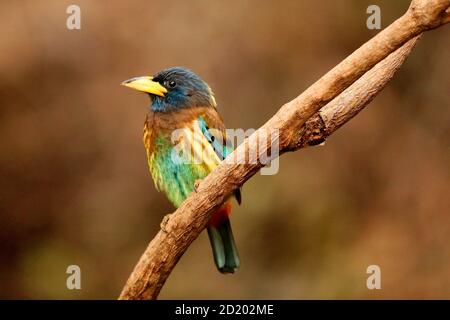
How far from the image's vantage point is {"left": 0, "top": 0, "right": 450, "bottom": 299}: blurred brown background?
6.10 metres

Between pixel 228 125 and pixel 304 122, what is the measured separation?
3033 millimetres

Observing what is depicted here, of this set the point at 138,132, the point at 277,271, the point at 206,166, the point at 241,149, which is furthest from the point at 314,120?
the point at 277,271

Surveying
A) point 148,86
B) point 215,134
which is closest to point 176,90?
point 148,86

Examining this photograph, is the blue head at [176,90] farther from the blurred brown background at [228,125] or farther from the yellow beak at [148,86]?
the blurred brown background at [228,125]

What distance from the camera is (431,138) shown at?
6.69m

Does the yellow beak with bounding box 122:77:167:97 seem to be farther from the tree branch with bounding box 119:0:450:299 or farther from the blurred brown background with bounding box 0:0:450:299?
the blurred brown background with bounding box 0:0:450:299

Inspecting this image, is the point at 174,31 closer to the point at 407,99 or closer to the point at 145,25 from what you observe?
the point at 145,25

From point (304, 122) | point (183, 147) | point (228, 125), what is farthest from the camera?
point (228, 125)

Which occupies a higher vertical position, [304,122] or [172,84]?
[172,84]

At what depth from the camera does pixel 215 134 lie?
3629 mm

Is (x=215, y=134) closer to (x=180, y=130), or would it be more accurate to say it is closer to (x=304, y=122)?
(x=180, y=130)

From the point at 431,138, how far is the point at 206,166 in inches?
148

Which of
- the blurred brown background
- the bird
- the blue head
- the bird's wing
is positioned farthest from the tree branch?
the blurred brown background

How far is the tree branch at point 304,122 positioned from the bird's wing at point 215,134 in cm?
52
